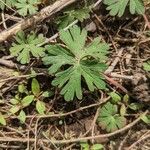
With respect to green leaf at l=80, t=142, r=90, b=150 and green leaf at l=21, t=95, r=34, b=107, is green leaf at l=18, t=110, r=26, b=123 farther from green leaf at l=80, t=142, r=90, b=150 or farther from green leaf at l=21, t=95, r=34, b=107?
green leaf at l=80, t=142, r=90, b=150

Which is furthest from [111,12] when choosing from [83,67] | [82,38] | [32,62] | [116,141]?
[116,141]

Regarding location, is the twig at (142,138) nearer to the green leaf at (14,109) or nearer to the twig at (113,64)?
the twig at (113,64)

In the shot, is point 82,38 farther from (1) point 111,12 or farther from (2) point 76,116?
(2) point 76,116

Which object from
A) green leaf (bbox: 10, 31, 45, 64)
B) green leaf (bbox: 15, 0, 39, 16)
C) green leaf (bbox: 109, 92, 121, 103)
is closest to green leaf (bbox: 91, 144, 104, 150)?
green leaf (bbox: 109, 92, 121, 103)

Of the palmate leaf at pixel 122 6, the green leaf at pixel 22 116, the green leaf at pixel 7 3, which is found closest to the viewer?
the green leaf at pixel 22 116

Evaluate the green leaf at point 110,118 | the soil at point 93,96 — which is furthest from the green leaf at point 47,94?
the green leaf at point 110,118

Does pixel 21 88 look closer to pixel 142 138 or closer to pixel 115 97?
pixel 115 97

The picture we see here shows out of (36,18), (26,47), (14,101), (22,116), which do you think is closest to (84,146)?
(22,116)
